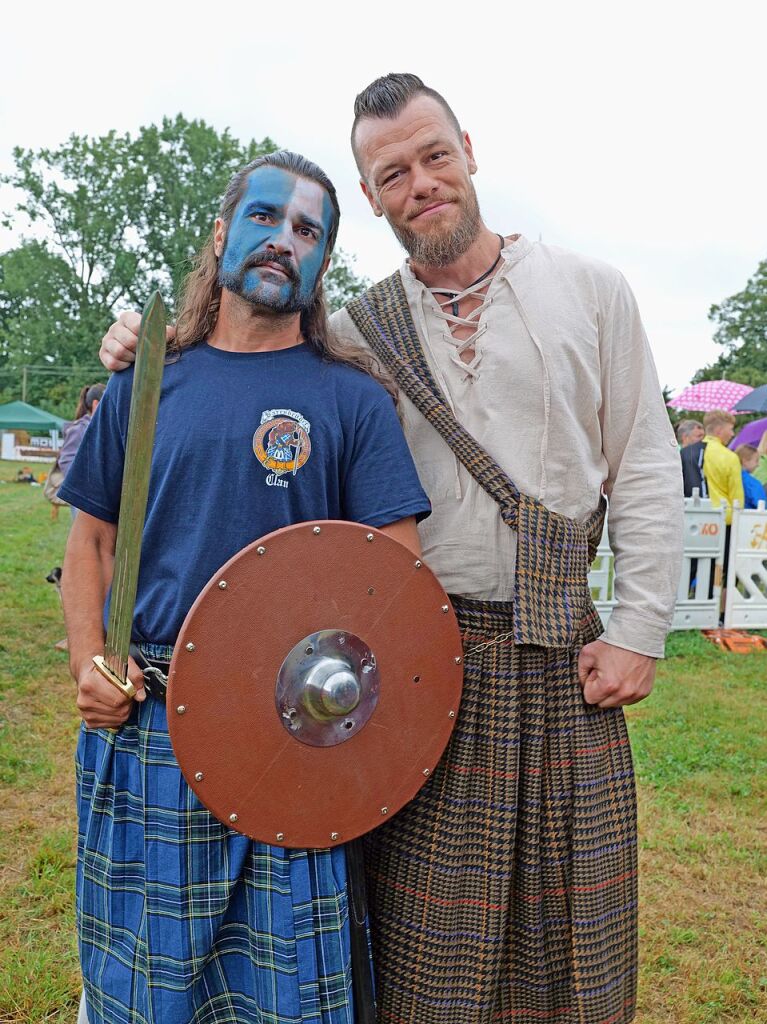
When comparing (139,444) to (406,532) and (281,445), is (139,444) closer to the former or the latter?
(281,445)

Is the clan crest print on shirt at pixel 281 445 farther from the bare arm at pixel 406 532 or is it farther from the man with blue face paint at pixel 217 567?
the bare arm at pixel 406 532

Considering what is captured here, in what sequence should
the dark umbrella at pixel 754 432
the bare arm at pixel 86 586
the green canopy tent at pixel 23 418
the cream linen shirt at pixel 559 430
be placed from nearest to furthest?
the bare arm at pixel 86 586 → the cream linen shirt at pixel 559 430 → the dark umbrella at pixel 754 432 → the green canopy tent at pixel 23 418

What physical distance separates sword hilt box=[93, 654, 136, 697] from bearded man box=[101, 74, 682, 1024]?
1.89ft

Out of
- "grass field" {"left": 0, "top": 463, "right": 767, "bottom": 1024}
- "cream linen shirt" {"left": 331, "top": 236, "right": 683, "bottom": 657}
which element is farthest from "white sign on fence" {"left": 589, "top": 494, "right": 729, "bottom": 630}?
"cream linen shirt" {"left": 331, "top": 236, "right": 683, "bottom": 657}

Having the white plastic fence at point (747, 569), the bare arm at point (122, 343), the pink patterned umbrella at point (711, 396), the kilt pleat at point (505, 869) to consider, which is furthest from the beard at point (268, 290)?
the pink patterned umbrella at point (711, 396)

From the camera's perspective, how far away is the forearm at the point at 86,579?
5.46 ft

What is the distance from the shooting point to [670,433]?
6.23 feet

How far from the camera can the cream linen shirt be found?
1.76 metres

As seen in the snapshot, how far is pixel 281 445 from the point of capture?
156 cm

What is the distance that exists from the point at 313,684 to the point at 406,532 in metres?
0.34

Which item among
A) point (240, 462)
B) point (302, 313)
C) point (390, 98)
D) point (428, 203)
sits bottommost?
point (240, 462)

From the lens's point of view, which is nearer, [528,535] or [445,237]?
[528,535]

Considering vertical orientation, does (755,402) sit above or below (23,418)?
above

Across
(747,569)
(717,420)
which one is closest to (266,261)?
(747,569)
